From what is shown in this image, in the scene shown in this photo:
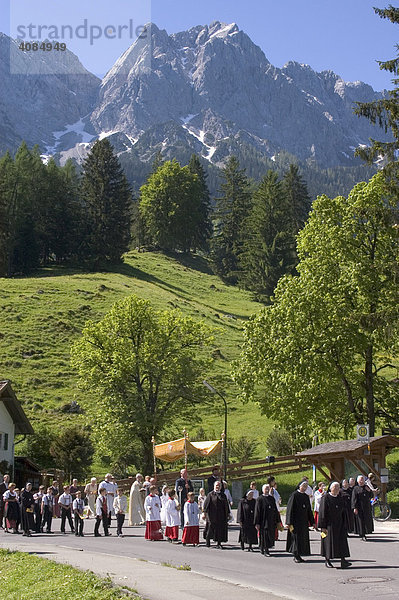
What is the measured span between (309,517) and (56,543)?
353 inches

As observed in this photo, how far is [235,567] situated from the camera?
55.1 ft

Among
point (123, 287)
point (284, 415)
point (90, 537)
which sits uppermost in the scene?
point (123, 287)

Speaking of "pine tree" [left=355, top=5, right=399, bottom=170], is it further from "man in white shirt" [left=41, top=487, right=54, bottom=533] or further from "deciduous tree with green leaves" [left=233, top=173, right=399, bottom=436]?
"man in white shirt" [left=41, top=487, right=54, bottom=533]

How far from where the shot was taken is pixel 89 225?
102 meters

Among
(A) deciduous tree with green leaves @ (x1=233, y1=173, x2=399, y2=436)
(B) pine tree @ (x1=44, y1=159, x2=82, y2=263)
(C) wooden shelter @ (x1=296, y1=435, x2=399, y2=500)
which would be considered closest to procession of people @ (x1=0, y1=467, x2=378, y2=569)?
(C) wooden shelter @ (x1=296, y1=435, x2=399, y2=500)

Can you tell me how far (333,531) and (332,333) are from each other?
19.0m

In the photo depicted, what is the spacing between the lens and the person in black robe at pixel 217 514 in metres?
21.9

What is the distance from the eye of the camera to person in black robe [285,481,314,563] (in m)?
17.6

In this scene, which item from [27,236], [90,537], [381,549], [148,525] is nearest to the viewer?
[381,549]

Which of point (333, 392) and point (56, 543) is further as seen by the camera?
point (333, 392)

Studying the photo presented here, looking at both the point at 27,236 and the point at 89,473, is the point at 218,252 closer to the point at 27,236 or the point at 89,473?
the point at 27,236

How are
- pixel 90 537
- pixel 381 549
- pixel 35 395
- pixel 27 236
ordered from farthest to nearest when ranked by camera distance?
pixel 27 236 < pixel 35 395 < pixel 90 537 < pixel 381 549

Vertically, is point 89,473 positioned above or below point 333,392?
below

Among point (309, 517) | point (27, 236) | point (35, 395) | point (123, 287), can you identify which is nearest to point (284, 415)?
point (309, 517)
